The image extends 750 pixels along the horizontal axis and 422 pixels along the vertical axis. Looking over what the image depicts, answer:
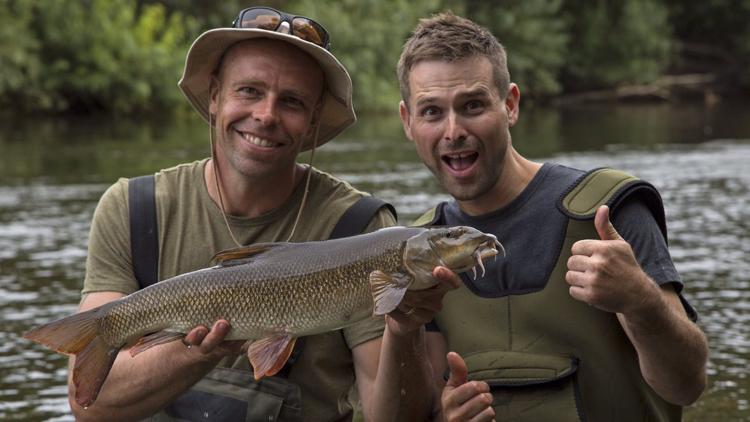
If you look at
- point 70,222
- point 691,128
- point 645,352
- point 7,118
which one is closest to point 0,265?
point 70,222

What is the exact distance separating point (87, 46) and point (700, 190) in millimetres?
26235

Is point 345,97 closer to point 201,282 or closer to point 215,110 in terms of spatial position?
point 215,110

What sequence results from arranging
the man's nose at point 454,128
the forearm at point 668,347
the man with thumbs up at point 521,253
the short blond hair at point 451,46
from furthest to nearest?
the short blond hair at point 451,46
the man's nose at point 454,128
the man with thumbs up at point 521,253
the forearm at point 668,347

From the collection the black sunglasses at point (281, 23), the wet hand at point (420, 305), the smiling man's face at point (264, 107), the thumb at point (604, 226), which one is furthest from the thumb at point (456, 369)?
the black sunglasses at point (281, 23)

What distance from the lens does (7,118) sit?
3706cm

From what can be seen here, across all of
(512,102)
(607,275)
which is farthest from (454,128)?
(607,275)

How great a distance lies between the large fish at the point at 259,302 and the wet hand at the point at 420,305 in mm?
76

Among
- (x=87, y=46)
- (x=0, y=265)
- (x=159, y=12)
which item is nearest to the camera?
(x=0, y=265)

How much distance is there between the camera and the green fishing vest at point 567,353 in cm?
461

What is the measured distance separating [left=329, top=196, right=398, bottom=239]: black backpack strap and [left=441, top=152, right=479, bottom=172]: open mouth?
382mm

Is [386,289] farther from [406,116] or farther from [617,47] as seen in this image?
[617,47]

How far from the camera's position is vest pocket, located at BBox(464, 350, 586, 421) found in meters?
4.64

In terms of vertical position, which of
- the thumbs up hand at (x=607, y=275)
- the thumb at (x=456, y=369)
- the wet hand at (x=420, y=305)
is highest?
the thumbs up hand at (x=607, y=275)

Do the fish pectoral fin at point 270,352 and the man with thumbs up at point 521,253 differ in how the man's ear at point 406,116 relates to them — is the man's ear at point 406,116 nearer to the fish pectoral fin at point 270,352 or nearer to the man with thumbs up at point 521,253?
the man with thumbs up at point 521,253
